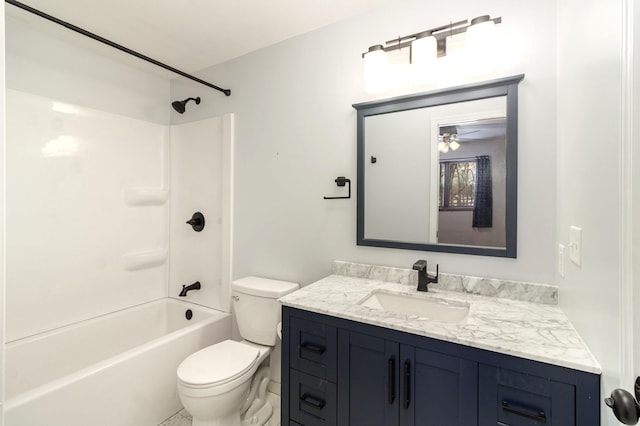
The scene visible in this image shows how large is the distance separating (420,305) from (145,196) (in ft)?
7.41

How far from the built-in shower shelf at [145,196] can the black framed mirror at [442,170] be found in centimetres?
180

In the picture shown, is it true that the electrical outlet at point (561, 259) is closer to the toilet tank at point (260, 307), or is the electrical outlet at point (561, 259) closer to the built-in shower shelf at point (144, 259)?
the toilet tank at point (260, 307)

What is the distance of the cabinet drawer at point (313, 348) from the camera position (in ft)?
4.24

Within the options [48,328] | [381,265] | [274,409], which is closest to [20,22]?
[48,328]

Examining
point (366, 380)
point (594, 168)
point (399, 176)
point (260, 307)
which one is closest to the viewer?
point (594, 168)

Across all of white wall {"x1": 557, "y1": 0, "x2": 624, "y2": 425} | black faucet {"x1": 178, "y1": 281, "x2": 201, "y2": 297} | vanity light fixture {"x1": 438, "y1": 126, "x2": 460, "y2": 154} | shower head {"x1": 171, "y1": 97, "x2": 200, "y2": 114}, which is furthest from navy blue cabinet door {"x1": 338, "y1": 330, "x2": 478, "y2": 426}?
shower head {"x1": 171, "y1": 97, "x2": 200, "y2": 114}

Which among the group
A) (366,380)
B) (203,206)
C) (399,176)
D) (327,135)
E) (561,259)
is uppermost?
(327,135)

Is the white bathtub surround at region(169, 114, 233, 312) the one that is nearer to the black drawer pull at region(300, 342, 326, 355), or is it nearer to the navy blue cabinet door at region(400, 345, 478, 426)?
the black drawer pull at region(300, 342, 326, 355)

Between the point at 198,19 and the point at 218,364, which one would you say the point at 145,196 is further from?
the point at 218,364

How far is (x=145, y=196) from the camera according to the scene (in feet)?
8.09

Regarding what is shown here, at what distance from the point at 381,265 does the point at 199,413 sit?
123cm

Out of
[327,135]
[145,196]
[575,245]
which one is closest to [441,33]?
[327,135]

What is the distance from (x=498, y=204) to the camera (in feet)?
4.72

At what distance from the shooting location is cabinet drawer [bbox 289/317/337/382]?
4.24 ft
